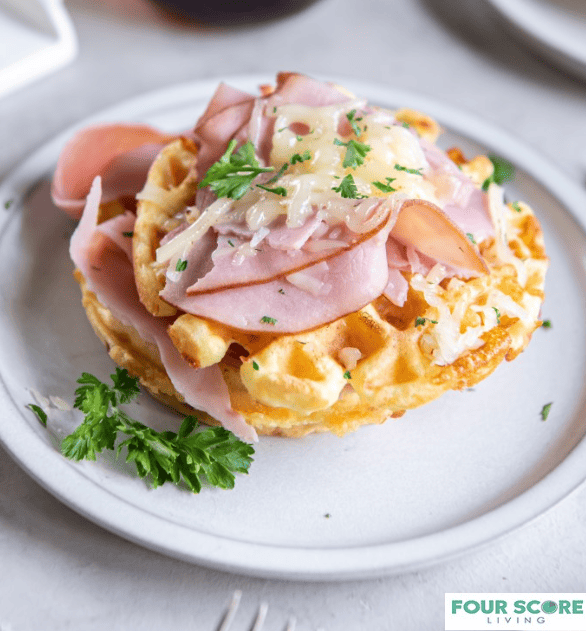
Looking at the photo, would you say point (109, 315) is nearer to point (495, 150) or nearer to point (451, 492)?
point (451, 492)

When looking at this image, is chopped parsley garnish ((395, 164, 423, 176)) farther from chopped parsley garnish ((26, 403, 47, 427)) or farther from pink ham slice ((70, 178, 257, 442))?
chopped parsley garnish ((26, 403, 47, 427))

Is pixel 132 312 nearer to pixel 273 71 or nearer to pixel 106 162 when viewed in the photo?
pixel 106 162

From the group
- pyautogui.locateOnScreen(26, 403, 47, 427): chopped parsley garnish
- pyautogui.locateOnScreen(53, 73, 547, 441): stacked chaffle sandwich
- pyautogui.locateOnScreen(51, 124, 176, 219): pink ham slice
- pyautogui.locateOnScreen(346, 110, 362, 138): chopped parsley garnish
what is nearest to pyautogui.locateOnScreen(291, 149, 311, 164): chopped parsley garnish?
pyautogui.locateOnScreen(53, 73, 547, 441): stacked chaffle sandwich

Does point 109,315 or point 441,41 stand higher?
point 441,41

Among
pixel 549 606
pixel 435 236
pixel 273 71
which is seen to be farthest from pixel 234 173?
pixel 273 71

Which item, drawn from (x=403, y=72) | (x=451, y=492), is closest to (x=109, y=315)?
(x=451, y=492)

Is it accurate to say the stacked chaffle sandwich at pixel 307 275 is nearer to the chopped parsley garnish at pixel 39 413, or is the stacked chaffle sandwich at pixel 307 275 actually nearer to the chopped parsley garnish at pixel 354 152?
the chopped parsley garnish at pixel 354 152
